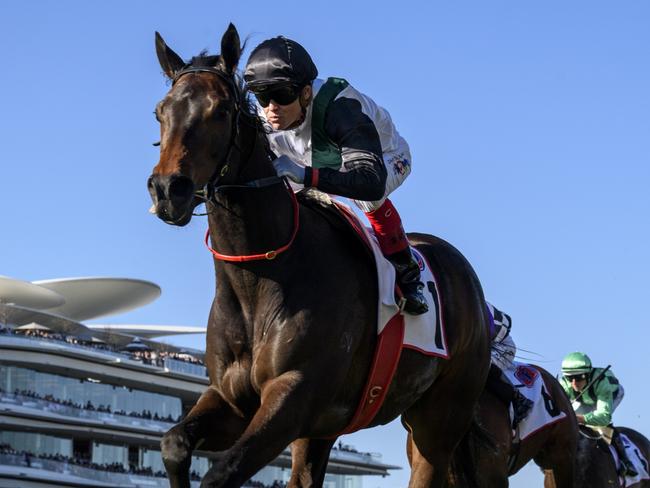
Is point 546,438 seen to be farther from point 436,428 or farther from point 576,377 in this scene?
point 436,428

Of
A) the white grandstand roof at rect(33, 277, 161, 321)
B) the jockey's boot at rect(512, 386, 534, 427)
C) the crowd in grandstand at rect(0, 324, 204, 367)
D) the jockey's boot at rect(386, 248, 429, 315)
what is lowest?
the jockey's boot at rect(512, 386, 534, 427)

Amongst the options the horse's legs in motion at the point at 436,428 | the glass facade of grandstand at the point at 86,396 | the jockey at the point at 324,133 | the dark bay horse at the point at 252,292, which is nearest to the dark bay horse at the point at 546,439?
the horse's legs in motion at the point at 436,428

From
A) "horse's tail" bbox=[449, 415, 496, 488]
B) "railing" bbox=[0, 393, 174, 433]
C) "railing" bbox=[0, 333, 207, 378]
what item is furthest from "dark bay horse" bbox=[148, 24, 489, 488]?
"railing" bbox=[0, 333, 207, 378]

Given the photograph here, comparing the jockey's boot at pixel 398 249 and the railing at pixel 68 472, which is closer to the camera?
the jockey's boot at pixel 398 249

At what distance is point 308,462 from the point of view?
760cm

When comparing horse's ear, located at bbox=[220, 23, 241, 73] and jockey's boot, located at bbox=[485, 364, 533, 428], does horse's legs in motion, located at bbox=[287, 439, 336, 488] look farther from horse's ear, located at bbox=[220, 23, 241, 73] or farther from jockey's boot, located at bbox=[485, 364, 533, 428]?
jockey's boot, located at bbox=[485, 364, 533, 428]

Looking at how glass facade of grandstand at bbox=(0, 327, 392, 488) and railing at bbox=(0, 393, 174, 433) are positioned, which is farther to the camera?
railing at bbox=(0, 393, 174, 433)

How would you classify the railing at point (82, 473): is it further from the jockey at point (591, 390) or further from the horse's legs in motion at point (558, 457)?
the horse's legs in motion at point (558, 457)

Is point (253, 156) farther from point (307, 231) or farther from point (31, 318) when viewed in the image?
point (31, 318)

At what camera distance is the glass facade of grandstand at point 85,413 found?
58.8 metres

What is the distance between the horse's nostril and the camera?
5793mm


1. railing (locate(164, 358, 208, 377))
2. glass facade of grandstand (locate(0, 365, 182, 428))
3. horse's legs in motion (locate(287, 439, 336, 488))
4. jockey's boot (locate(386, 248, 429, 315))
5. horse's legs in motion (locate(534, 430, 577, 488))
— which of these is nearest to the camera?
jockey's boot (locate(386, 248, 429, 315))

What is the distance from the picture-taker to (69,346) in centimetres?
6375

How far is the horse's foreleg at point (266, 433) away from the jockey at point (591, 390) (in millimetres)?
8303
